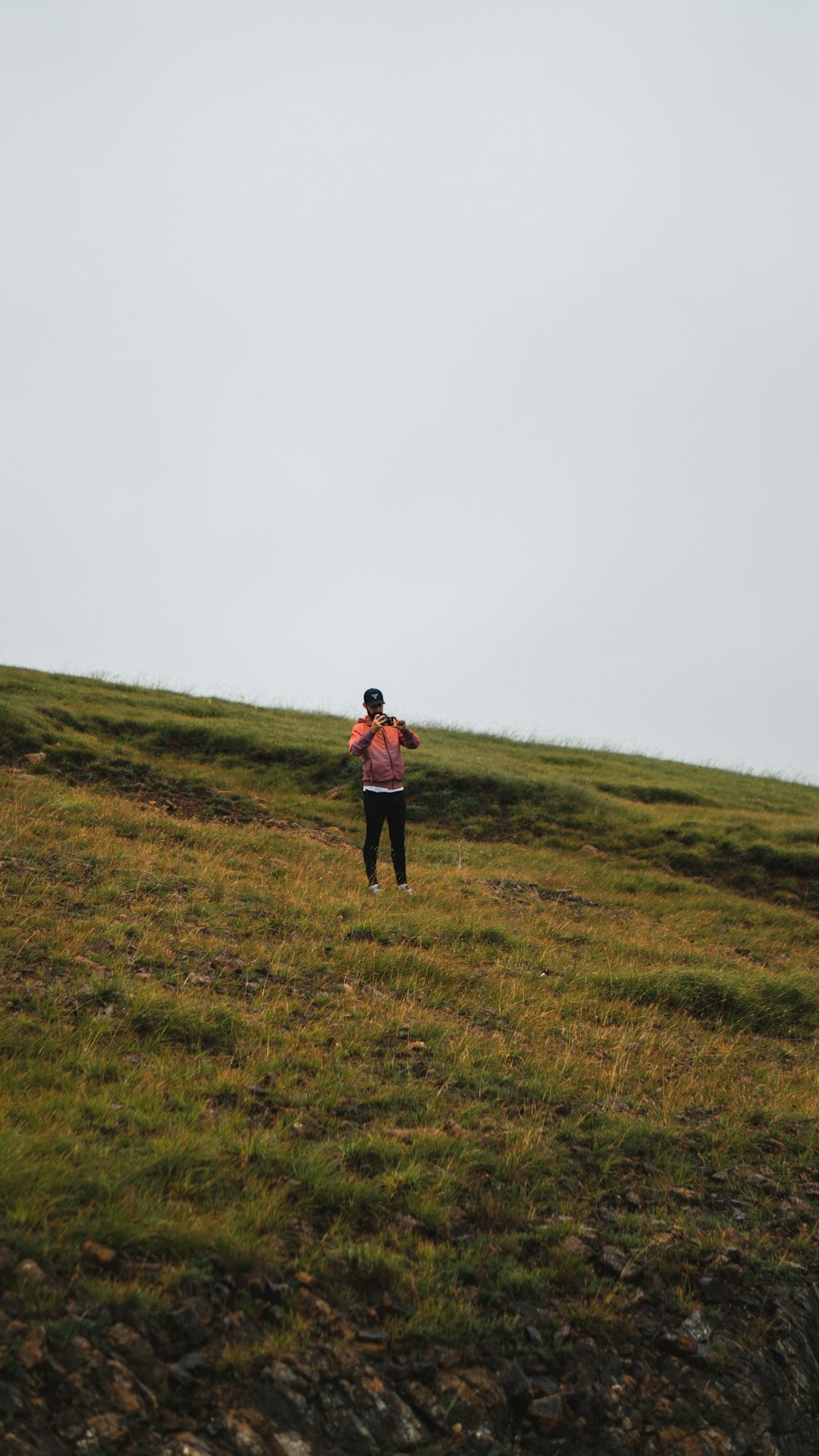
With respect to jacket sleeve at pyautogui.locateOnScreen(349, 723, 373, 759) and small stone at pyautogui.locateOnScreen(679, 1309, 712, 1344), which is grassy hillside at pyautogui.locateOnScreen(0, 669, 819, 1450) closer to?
small stone at pyautogui.locateOnScreen(679, 1309, 712, 1344)

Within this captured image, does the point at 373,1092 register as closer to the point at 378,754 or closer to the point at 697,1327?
the point at 697,1327

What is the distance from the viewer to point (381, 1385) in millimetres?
5301

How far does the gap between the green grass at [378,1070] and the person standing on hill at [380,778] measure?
0.60 metres

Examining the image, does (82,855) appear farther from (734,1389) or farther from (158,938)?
(734,1389)

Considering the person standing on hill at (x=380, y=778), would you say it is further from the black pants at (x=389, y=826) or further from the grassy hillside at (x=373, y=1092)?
the grassy hillside at (x=373, y=1092)

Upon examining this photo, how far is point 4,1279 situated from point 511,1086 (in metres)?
4.91

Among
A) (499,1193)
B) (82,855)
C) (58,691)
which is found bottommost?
(499,1193)

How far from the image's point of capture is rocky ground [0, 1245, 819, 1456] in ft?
15.4

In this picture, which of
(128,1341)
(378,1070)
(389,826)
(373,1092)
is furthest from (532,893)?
(128,1341)

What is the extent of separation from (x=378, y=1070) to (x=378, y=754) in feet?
24.3

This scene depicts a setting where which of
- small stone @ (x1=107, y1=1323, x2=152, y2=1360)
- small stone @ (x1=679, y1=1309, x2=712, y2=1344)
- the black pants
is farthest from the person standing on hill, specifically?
small stone @ (x1=107, y1=1323, x2=152, y2=1360)

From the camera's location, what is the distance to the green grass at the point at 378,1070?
5.99 metres

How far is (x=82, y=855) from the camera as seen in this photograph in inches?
544

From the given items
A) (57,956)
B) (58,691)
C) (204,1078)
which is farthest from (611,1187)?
(58,691)
